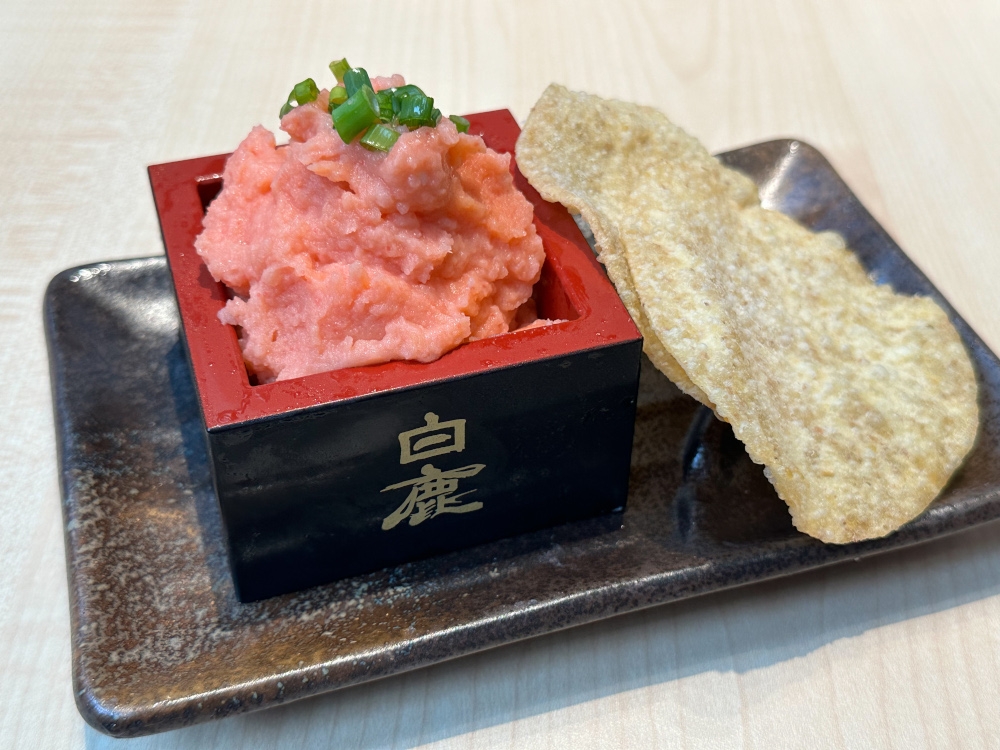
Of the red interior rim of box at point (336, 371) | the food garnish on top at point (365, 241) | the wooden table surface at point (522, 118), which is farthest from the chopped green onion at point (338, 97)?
the wooden table surface at point (522, 118)

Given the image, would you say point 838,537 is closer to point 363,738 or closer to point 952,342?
point 952,342

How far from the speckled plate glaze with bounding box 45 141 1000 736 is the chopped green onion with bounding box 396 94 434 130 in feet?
2.71

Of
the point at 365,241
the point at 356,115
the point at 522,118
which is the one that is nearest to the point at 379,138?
the point at 356,115

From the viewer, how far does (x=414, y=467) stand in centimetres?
179

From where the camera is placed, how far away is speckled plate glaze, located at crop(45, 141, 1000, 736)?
1.72 m

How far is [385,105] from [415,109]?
0.06 meters

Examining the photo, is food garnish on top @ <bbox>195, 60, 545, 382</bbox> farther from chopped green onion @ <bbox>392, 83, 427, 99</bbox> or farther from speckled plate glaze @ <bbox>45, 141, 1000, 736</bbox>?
speckled plate glaze @ <bbox>45, 141, 1000, 736</bbox>

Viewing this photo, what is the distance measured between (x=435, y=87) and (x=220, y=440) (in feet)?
7.85

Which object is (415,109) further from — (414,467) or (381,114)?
(414,467)

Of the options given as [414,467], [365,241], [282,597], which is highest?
[365,241]

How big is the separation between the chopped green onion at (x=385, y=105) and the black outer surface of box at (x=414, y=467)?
0.48m

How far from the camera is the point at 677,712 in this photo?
1.87m

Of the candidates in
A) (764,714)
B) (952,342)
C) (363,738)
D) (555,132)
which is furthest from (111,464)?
(952,342)

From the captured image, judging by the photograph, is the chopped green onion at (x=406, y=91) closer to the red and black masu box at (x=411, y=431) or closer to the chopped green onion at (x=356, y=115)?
the chopped green onion at (x=356, y=115)
